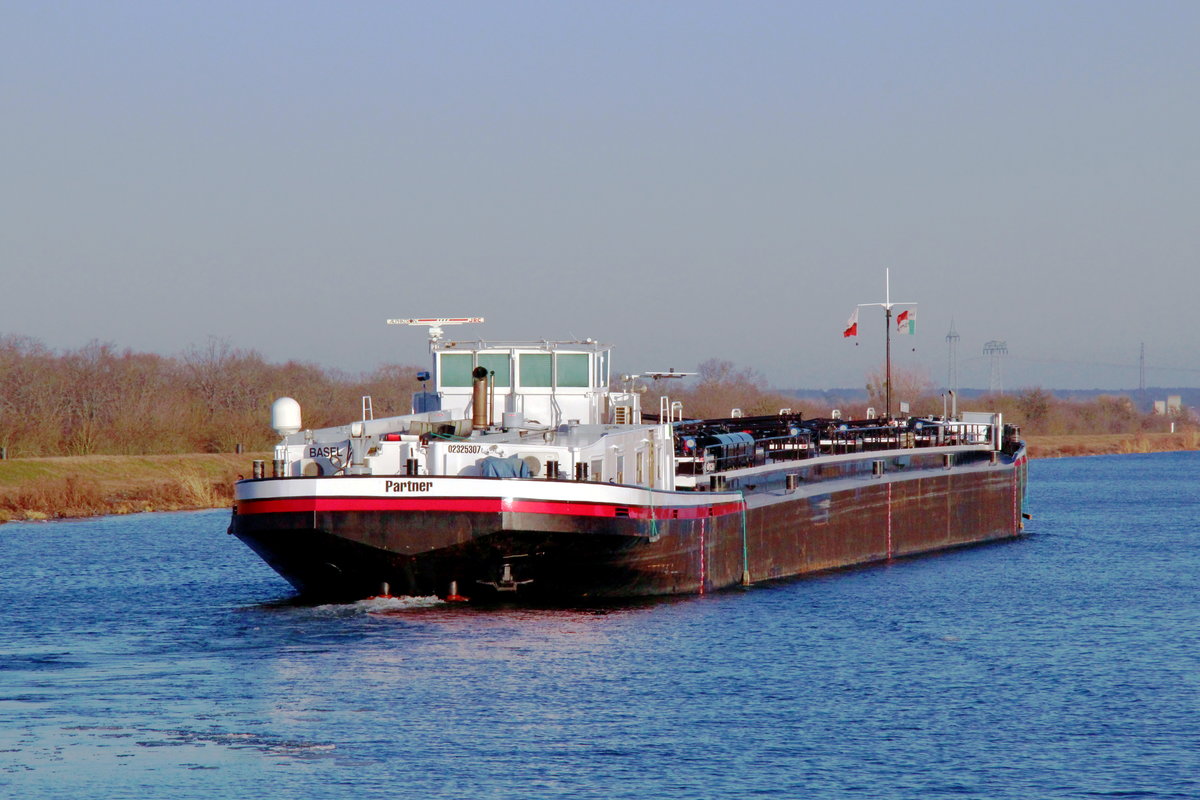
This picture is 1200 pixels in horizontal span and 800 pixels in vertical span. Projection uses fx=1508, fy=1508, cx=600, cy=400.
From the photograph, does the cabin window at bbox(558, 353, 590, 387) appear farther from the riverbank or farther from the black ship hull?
the riverbank

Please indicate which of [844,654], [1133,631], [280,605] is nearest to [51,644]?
[280,605]

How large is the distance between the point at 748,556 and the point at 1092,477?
201 feet

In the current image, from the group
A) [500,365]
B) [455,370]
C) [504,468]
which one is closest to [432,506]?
[504,468]

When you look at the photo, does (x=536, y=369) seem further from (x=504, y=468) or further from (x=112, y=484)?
(x=112, y=484)

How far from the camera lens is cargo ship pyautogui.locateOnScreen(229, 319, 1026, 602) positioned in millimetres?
26203

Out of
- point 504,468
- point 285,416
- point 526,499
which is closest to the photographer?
point 526,499

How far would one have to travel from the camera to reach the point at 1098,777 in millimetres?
18297

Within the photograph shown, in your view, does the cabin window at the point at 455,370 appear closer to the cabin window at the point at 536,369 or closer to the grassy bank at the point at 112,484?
the cabin window at the point at 536,369

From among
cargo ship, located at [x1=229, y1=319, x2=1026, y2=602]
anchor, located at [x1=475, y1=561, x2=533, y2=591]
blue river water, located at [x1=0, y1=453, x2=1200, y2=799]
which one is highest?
cargo ship, located at [x1=229, y1=319, x2=1026, y2=602]

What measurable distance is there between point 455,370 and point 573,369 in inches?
109

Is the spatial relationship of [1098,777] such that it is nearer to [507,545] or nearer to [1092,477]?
[507,545]

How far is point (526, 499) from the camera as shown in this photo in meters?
26.4

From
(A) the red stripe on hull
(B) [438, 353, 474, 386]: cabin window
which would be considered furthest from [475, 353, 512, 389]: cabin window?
(A) the red stripe on hull

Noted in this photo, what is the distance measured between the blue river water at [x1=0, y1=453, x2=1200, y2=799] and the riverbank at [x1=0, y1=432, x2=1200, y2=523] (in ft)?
63.5
